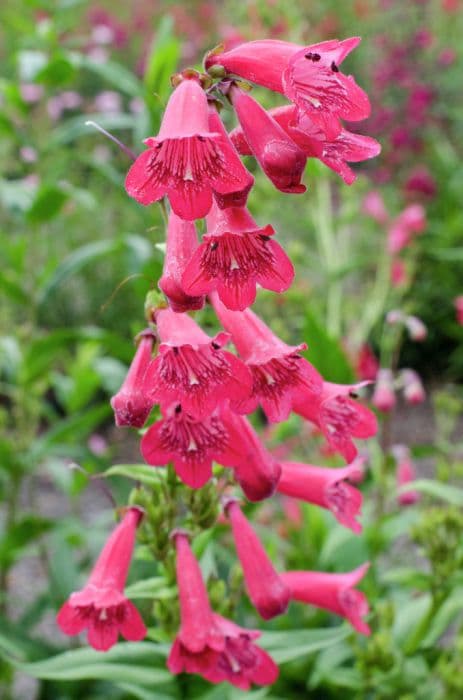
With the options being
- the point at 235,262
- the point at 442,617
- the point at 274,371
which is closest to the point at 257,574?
the point at 274,371

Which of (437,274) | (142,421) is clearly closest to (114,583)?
(142,421)

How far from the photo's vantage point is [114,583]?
1.21 m

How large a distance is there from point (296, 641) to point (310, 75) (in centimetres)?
91

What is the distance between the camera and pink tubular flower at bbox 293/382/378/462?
1215mm

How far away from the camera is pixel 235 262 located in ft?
3.31

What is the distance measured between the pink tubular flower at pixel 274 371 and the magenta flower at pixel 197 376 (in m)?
0.06

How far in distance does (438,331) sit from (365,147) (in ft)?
16.2

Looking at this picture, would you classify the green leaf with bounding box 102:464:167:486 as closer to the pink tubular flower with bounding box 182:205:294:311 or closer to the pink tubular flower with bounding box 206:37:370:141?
the pink tubular flower with bounding box 182:205:294:311

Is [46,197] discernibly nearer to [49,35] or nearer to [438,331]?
[49,35]

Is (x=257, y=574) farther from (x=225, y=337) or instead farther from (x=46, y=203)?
(x=46, y=203)

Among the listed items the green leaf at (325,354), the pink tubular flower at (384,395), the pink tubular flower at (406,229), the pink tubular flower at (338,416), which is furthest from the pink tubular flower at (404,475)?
the pink tubular flower at (406,229)

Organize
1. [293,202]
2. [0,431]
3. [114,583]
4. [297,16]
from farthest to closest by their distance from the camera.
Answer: [293,202] < [297,16] < [0,431] < [114,583]

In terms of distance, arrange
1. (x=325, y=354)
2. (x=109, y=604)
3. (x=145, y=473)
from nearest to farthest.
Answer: (x=109, y=604), (x=145, y=473), (x=325, y=354)

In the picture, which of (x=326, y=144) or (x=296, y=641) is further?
(x=296, y=641)
